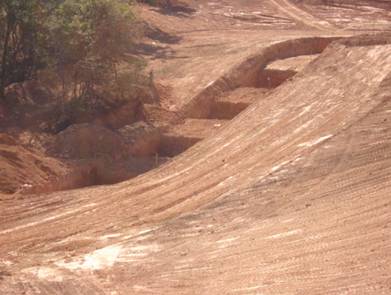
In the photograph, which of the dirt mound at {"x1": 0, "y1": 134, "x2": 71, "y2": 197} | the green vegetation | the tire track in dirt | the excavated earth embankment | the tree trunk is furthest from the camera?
the tire track in dirt

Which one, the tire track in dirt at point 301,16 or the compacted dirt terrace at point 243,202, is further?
the tire track in dirt at point 301,16

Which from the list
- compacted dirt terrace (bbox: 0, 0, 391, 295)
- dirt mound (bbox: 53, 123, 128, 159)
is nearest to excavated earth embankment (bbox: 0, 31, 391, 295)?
compacted dirt terrace (bbox: 0, 0, 391, 295)

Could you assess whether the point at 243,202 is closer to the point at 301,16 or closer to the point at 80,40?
the point at 80,40

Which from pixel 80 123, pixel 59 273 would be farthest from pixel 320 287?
pixel 80 123

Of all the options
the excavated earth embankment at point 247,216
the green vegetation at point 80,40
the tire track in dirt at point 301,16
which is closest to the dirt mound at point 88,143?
the green vegetation at point 80,40

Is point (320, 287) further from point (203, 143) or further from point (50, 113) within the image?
point (50, 113)

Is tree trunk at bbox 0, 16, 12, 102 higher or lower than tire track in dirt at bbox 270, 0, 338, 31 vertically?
higher

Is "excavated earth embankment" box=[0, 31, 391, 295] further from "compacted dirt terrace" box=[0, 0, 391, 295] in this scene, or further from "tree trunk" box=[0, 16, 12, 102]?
"tree trunk" box=[0, 16, 12, 102]

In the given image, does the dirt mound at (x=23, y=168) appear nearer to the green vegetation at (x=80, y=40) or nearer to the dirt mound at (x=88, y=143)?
the dirt mound at (x=88, y=143)
